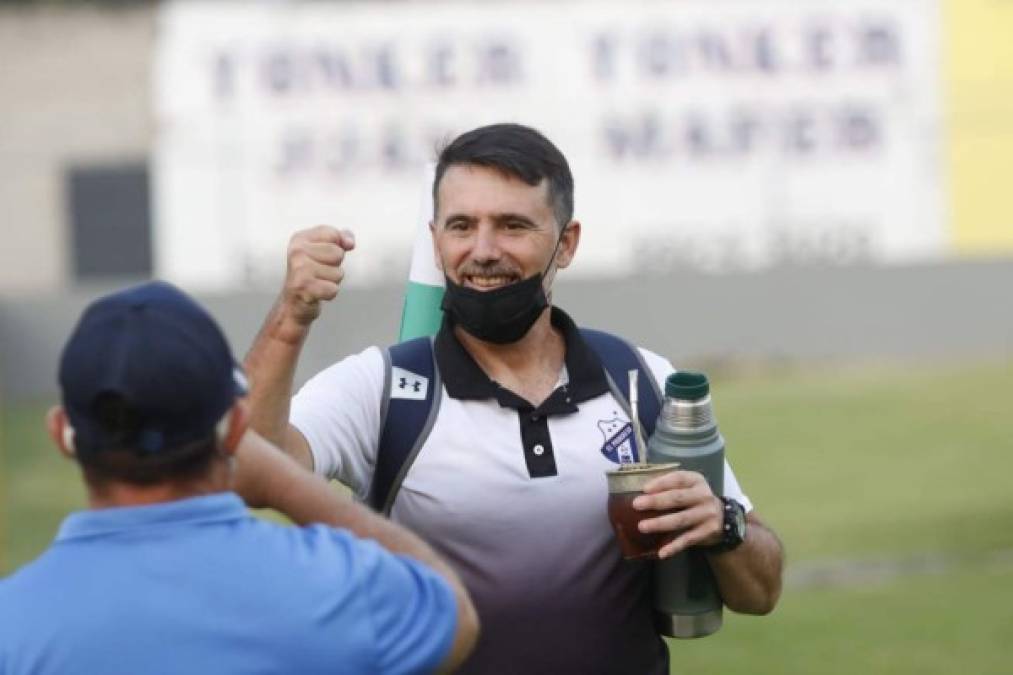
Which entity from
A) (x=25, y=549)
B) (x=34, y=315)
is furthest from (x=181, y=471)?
(x=34, y=315)

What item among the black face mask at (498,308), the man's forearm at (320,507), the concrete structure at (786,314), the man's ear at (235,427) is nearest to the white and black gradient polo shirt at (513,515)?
the black face mask at (498,308)

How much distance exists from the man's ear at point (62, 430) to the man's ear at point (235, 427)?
189 millimetres

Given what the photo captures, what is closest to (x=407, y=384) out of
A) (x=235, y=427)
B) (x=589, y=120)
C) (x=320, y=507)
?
(x=320, y=507)

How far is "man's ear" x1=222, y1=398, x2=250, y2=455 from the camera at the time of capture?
2.58m

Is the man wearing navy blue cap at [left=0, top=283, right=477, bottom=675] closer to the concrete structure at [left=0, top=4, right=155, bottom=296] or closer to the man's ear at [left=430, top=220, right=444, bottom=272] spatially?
the man's ear at [left=430, top=220, right=444, bottom=272]

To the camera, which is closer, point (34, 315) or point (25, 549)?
point (25, 549)

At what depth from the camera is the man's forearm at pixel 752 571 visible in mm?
3529

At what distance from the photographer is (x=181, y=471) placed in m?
2.52

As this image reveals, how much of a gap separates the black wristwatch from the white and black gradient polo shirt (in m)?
0.15

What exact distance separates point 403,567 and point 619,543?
931mm

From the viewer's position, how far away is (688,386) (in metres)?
3.41

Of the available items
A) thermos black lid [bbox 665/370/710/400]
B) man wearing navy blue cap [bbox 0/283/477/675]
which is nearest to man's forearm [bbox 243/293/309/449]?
thermos black lid [bbox 665/370/710/400]

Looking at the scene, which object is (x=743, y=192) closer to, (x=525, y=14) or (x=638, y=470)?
(x=525, y=14)

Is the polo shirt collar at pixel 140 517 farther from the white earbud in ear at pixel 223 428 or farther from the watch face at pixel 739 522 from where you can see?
the watch face at pixel 739 522
